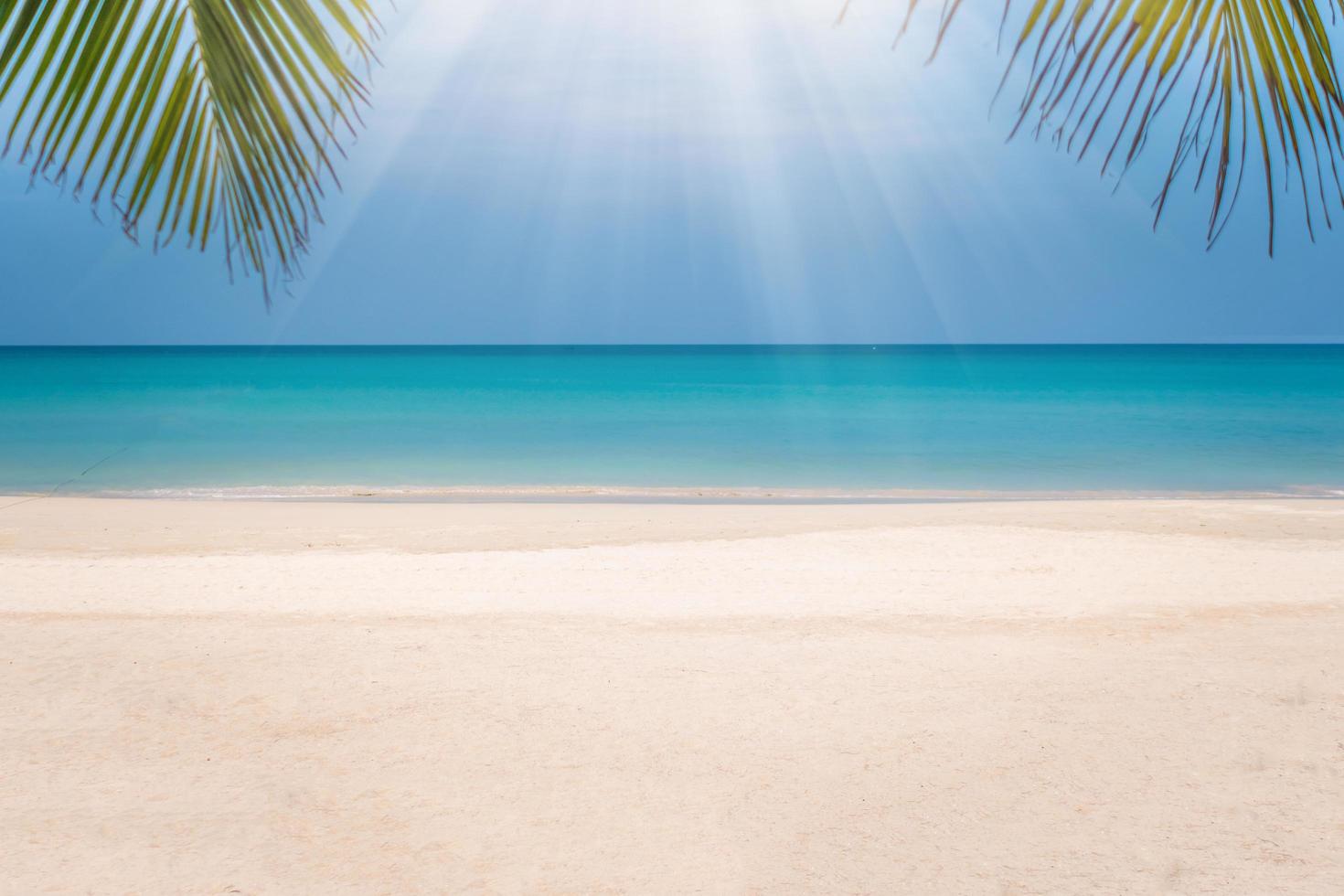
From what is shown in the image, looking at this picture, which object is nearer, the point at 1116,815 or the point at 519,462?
the point at 1116,815

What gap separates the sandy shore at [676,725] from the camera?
123 inches

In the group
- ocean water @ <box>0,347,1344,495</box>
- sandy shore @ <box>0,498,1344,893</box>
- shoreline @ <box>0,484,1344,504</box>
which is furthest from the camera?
ocean water @ <box>0,347,1344,495</box>

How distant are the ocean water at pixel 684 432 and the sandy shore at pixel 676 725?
9975mm

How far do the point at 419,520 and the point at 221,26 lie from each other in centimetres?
1008

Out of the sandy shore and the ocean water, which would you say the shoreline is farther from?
the sandy shore

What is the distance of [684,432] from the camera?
27.7m

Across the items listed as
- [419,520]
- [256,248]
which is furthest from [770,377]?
[256,248]

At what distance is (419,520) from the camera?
35.2 ft

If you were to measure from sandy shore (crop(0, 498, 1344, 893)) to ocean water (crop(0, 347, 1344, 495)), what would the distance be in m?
9.97

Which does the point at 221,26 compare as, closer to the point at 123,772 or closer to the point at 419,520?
the point at 123,772

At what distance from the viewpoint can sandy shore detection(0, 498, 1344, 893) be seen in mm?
3125

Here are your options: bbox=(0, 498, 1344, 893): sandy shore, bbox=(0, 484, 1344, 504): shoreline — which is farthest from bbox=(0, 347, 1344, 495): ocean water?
bbox=(0, 498, 1344, 893): sandy shore

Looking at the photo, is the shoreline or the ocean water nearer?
the shoreline

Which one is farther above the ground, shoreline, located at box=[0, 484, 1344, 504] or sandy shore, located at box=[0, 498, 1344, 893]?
sandy shore, located at box=[0, 498, 1344, 893]
